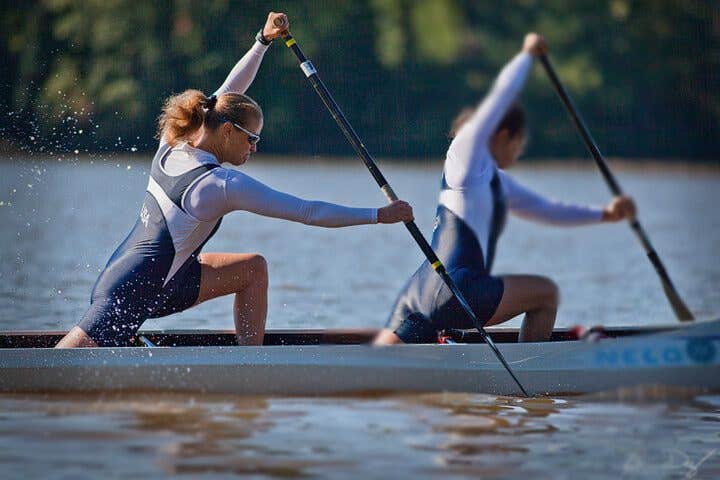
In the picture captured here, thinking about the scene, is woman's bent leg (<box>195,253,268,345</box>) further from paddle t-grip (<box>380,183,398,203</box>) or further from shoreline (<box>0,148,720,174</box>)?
shoreline (<box>0,148,720,174</box>)

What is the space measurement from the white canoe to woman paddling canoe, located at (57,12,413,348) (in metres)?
0.18

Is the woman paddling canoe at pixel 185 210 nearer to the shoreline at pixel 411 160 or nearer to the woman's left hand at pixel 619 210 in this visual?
the woman's left hand at pixel 619 210

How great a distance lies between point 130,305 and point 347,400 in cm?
106

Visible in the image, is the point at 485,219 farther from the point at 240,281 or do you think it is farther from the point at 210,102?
the point at 210,102

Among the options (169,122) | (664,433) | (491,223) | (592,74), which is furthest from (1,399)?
(592,74)

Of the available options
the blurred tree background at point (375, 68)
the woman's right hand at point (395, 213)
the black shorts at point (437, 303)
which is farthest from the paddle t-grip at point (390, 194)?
the blurred tree background at point (375, 68)

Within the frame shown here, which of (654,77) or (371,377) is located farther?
(654,77)

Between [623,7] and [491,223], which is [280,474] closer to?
[491,223]

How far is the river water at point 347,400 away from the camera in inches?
208

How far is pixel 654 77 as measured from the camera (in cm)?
3519

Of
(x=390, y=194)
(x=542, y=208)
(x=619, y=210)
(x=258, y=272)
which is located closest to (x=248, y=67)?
(x=390, y=194)

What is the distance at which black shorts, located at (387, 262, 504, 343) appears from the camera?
656 centimetres

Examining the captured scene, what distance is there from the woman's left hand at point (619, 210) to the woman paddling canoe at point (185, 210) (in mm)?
892

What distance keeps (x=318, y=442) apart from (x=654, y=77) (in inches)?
→ 1215
